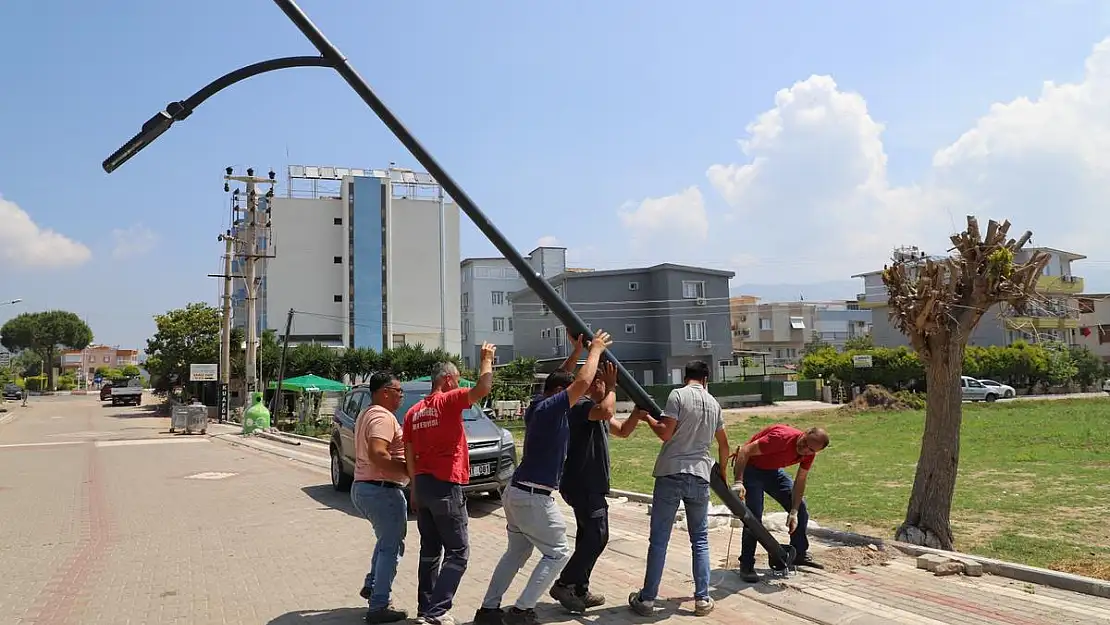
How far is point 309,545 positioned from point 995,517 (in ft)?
26.8

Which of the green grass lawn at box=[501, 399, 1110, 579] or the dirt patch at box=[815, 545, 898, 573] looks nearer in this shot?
the dirt patch at box=[815, 545, 898, 573]

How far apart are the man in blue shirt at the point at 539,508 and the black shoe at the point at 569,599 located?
43 centimetres

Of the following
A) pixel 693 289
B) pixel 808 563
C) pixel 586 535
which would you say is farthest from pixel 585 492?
pixel 693 289

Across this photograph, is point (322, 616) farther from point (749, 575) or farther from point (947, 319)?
point (947, 319)

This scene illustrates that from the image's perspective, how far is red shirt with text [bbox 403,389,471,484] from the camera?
5.24 meters

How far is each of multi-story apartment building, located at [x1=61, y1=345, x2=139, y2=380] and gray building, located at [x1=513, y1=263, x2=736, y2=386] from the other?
92125 millimetres

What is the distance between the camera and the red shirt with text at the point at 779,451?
6.73 m

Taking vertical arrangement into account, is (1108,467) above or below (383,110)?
below

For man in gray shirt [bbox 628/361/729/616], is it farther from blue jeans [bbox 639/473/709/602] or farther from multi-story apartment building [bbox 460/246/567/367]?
multi-story apartment building [bbox 460/246/567/367]

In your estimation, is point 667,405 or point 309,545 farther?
point 309,545

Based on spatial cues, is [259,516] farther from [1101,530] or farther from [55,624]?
[1101,530]

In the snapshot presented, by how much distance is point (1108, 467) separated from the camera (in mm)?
13953

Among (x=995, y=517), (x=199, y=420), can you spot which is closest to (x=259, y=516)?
(x=995, y=517)

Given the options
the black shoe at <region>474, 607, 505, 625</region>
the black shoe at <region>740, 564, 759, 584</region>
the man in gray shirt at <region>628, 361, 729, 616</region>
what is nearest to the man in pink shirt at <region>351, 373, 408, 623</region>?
the black shoe at <region>474, 607, 505, 625</region>
